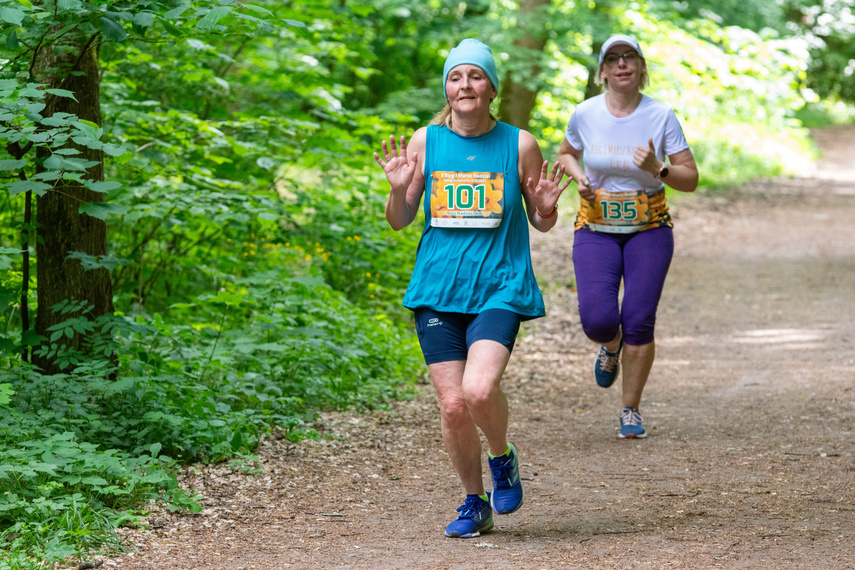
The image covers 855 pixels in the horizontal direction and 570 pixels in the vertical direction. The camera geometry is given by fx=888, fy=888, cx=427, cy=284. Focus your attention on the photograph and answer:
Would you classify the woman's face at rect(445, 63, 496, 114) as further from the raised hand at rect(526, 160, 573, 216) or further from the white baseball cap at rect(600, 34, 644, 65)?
the white baseball cap at rect(600, 34, 644, 65)

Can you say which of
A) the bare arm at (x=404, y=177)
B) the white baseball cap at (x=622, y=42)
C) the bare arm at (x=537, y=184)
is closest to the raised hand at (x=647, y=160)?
Result: the white baseball cap at (x=622, y=42)

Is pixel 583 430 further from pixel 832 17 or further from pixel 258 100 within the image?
pixel 832 17

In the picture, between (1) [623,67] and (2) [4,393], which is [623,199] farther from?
(2) [4,393]

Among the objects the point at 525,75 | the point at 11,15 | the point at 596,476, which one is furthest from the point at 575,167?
the point at 525,75

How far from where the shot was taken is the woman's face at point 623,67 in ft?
16.7

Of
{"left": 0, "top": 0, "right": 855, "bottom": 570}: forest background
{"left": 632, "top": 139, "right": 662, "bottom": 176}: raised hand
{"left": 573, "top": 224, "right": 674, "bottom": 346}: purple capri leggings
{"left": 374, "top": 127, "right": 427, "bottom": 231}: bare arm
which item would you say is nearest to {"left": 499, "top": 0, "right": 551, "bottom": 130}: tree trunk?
{"left": 0, "top": 0, "right": 855, "bottom": 570}: forest background

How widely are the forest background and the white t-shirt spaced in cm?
113

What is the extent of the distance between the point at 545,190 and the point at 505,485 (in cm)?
125

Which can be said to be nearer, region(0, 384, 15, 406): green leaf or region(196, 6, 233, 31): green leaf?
region(0, 384, 15, 406): green leaf

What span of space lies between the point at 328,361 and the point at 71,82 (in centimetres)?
251

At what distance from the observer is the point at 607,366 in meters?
5.68

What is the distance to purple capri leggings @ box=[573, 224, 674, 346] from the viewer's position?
5133 mm

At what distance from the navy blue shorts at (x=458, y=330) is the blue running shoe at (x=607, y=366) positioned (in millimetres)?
2110

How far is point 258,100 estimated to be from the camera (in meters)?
9.05
